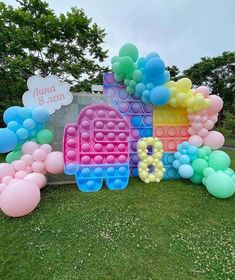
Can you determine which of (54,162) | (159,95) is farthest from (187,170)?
(54,162)

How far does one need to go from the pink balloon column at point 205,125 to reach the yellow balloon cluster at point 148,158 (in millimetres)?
792

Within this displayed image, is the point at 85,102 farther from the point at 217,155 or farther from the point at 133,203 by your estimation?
the point at 217,155

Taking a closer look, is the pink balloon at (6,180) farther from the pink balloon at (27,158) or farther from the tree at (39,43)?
the tree at (39,43)

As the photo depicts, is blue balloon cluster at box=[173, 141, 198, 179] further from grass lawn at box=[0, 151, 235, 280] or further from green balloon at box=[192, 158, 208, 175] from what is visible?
grass lawn at box=[0, 151, 235, 280]

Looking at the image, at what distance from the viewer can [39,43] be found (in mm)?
7762

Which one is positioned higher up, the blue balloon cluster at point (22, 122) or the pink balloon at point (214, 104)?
the pink balloon at point (214, 104)

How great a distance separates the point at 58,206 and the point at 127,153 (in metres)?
1.56

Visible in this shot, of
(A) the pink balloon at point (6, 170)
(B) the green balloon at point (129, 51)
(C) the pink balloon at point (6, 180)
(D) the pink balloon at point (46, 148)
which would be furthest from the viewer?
(B) the green balloon at point (129, 51)

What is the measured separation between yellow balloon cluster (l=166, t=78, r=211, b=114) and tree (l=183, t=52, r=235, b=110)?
14520mm

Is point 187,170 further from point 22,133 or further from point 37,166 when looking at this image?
point 22,133

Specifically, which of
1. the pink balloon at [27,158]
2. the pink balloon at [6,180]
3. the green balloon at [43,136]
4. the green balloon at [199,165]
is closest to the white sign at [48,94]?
the green balloon at [43,136]

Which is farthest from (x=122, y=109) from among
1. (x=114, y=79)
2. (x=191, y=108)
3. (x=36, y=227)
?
(x=36, y=227)

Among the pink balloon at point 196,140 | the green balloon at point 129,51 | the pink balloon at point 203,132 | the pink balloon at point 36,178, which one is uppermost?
the green balloon at point 129,51

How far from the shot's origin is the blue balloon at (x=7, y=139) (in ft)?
10.8
